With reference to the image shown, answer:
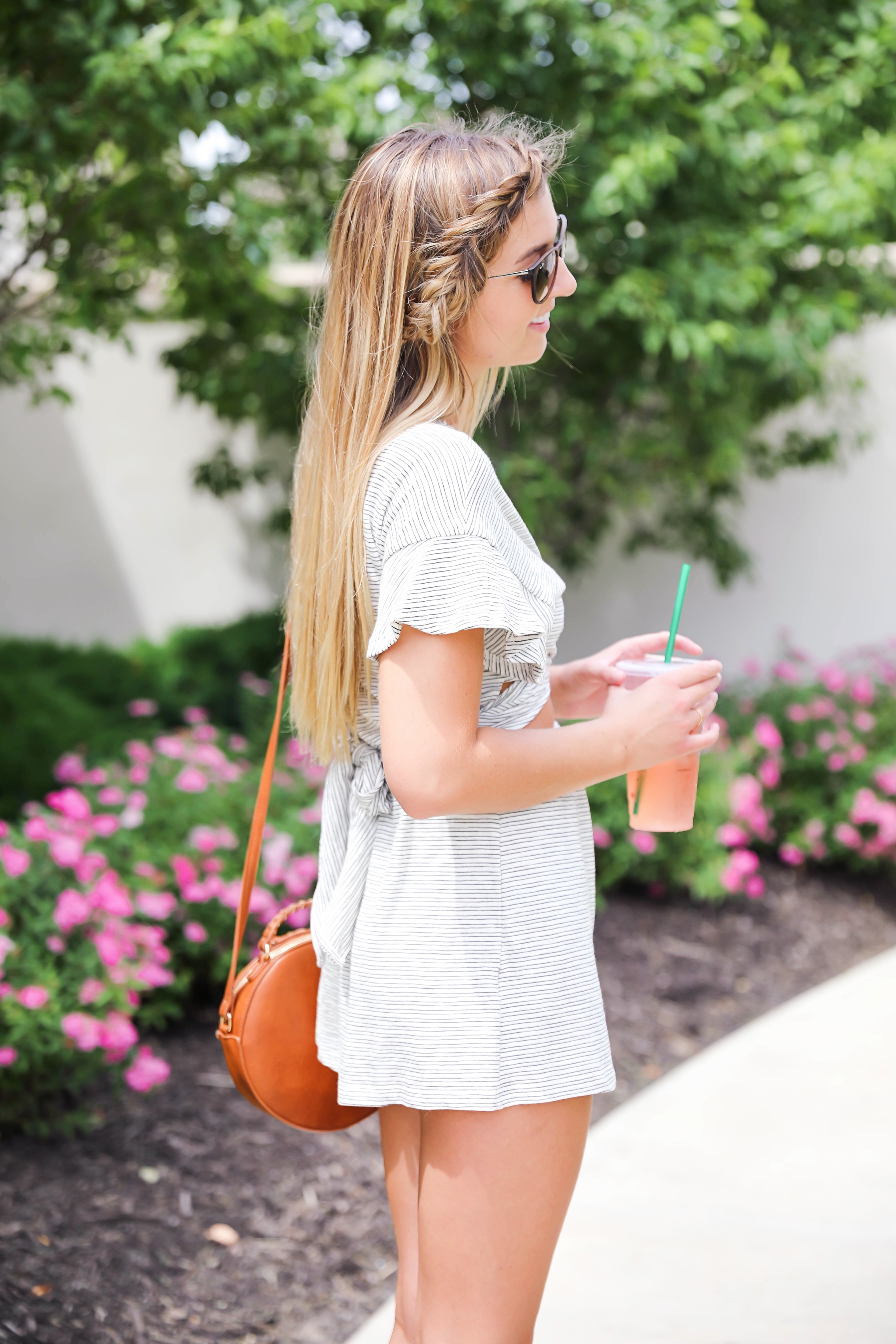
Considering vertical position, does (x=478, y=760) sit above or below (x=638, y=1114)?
above

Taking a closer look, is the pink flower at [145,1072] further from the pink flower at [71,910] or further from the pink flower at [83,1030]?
the pink flower at [71,910]

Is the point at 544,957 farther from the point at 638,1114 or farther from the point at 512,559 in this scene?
the point at 638,1114

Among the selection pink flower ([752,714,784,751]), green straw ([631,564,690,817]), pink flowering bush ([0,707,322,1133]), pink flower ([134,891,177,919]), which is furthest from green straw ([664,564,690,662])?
pink flower ([752,714,784,751])

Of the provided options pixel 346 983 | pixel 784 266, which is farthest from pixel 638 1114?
pixel 784 266

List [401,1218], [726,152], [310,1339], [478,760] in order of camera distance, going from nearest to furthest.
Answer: [478,760]
[401,1218]
[310,1339]
[726,152]

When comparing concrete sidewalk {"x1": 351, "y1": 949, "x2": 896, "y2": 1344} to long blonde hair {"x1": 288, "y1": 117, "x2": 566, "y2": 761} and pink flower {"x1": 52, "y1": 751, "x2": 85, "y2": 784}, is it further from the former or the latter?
pink flower {"x1": 52, "y1": 751, "x2": 85, "y2": 784}

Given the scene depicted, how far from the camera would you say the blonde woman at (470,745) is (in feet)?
3.68

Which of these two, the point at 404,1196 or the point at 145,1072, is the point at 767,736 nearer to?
the point at 145,1072

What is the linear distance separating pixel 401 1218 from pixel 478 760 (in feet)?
2.09

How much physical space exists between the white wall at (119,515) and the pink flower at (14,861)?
4.47 meters

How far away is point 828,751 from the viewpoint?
15.8 ft

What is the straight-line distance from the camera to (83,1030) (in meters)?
2.46

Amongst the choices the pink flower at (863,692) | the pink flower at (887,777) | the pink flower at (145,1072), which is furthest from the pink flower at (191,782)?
the pink flower at (863,692)

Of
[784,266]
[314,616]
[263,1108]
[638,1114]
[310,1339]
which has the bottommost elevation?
[638,1114]
